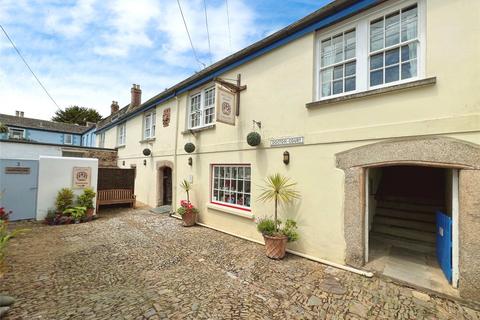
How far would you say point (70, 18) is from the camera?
691 cm

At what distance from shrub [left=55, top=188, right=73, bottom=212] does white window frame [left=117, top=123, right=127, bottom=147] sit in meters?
6.59

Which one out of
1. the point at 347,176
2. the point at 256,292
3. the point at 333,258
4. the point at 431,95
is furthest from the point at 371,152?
the point at 256,292

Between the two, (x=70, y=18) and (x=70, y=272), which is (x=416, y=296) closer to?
(x=70, y=272)

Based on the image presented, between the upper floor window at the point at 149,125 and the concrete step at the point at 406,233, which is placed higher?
the upper floor window at the point at 149,125

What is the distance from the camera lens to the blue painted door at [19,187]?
26.3ft

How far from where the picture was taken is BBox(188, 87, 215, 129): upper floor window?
838cm

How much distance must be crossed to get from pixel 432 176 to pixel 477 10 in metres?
6.14

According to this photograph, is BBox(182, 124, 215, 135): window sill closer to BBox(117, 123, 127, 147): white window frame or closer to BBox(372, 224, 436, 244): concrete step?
BBox(372, 224, 436, 244): concrete step

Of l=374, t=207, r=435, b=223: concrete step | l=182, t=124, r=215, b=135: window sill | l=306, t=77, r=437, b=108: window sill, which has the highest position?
l=306, t=77, r=437, b=108: window sill

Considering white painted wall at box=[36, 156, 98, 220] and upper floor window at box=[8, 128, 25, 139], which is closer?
white painted wall at box=[36, 156, 98, 220]

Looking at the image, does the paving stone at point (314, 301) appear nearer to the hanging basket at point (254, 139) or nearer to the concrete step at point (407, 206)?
the hanging basket at point (254, 139)

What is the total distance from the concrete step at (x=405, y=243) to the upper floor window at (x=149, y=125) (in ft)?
35.7

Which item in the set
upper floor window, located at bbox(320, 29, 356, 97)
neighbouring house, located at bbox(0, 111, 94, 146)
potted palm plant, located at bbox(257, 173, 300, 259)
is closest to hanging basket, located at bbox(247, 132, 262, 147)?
potted palm plant, located at bbox(257, 173, 300, 259)

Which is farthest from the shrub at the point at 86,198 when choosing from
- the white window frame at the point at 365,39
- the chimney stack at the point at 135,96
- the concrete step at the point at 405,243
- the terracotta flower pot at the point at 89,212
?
the chimney stack at the point at 135,96
